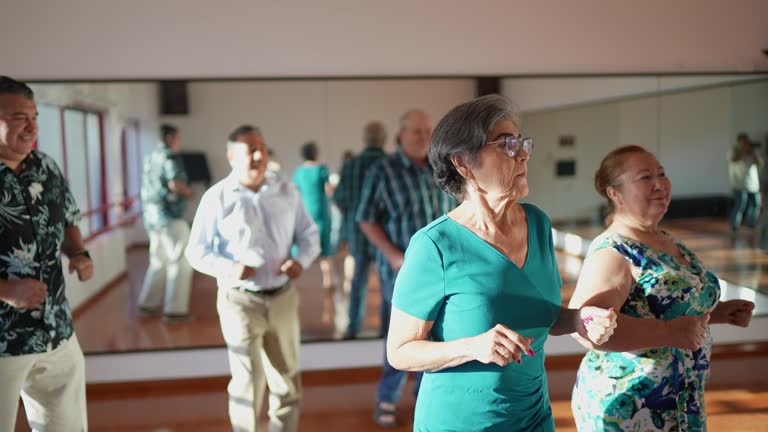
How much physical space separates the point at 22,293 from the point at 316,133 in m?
2.53

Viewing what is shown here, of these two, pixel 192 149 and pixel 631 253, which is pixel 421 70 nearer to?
pixel 192 149

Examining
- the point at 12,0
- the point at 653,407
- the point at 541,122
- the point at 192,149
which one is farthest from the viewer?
the point at 541,122

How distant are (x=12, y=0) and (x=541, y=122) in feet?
10.8

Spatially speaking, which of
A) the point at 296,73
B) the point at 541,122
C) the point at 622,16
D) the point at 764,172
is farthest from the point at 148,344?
the point at 764,172

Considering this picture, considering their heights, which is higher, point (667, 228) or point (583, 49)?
point (583, 49)

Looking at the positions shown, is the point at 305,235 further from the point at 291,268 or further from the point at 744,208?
the point at 744,208

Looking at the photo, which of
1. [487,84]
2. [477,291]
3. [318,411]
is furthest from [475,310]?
[487,84]

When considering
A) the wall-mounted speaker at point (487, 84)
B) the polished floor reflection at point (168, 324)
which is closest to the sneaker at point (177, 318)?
the polished floor reflection at point (168, 324)

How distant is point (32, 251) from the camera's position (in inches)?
103

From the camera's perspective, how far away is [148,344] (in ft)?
15.5

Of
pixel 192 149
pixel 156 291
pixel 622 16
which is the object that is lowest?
pixel 156 291

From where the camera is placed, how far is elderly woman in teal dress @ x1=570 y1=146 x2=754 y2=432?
6.90 feet

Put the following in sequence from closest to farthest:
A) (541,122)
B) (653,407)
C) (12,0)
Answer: (653,407)
(12,0)
(541,122)

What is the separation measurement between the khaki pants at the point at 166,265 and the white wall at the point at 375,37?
0.96m
